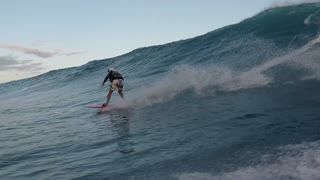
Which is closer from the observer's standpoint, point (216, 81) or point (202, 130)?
point (202, 130)

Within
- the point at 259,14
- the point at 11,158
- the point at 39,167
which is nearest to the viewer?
the point at 39,167

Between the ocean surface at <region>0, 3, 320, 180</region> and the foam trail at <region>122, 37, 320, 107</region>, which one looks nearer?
the ocean surface at <region>0, 3, 320, 180</region>

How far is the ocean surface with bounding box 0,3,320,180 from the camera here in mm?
6641

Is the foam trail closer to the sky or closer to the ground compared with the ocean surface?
closer to the sky

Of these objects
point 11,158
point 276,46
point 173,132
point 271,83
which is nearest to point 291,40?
point 276,46

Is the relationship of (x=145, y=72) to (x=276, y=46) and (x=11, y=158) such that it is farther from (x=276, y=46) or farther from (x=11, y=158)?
(x=11, y=158)

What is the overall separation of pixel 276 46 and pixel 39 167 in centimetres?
1614

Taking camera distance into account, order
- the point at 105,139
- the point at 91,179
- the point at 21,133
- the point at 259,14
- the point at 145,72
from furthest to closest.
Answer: the point at 259,14
the point at 145,72
the point at 21,133
the point at 105,139
the point at 91,179

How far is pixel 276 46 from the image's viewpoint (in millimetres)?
20625

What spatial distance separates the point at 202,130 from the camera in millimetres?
9336

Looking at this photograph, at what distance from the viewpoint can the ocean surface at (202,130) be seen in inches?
261

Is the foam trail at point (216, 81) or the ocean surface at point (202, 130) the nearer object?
the ocean surface at point (202, 130)

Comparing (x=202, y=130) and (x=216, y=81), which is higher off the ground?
(x=216, y=81)

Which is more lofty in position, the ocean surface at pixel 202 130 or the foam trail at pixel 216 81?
the foam trail at pixel 216 81
